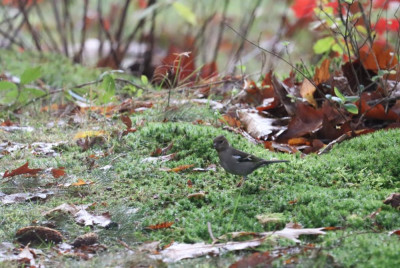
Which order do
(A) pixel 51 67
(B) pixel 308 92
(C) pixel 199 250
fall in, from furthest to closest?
(A) pixel 51 67 < (B) pixel 308 92 < (C) pixel 199 250

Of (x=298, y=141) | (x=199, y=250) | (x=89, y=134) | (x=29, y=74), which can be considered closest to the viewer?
(x=199, y=250)

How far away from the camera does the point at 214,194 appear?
294 cm

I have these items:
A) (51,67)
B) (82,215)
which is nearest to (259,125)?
(82,215)

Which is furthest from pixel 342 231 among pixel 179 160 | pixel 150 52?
pixel 150 52

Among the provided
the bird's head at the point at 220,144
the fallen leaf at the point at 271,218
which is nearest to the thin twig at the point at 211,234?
the fallen leaf at the point at 271,218

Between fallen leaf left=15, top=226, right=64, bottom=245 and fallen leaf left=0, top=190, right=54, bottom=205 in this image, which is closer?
fallen leaf left=15, top=226, right=64, bottom=245

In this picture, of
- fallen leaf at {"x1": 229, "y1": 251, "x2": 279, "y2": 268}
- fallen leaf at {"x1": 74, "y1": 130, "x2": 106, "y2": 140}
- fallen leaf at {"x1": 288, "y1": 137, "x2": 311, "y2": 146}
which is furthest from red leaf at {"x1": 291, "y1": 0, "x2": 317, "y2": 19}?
fallen leaf at {"x1": 229, "y1": 251, "x2": 279, "y2": 268}

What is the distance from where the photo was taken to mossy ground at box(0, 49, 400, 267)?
2369mm

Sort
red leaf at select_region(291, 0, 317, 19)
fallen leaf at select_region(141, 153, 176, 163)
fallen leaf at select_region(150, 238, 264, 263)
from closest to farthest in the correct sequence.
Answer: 1. fallen leaf at select_region(150, 238, 264, 263)
2. fallen leaf at select_region(141, 153, 176, 163)
3. red leaf at select_region(291, 0, 317, 19)

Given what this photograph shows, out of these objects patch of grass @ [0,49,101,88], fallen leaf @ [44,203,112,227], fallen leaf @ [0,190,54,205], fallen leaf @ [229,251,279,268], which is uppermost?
fallen leaf @ [229,251,279,268]

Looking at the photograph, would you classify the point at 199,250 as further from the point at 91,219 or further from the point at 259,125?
the point at 259,125

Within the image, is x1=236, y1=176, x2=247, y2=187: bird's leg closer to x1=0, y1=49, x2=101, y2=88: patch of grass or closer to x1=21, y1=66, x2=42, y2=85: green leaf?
x1=21, y1=66, x2=42, y2=85: green leaf

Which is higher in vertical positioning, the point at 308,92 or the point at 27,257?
the point at 308,92

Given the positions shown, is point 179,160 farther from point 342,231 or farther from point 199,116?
point 342,231
